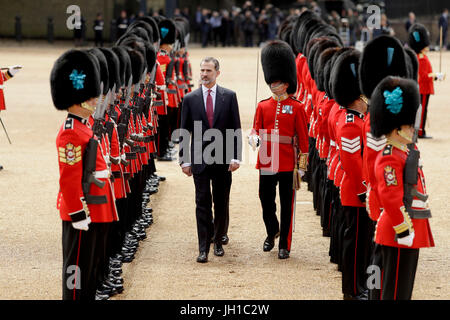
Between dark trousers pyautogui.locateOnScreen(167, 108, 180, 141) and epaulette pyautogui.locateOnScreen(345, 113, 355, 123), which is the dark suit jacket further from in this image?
dark trousers pyautogui.locateOnScreen(167, 108, 180, 141)

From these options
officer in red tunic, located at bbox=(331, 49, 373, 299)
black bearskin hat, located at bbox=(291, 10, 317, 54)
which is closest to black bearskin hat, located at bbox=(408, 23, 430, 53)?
black bearskin hat, located at bbox=(291, 10, 317, 54)

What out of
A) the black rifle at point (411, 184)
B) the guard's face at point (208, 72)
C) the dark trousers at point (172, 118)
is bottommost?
the dark trousers at point (172, 118)

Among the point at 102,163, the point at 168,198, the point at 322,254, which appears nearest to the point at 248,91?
the point at 168,198

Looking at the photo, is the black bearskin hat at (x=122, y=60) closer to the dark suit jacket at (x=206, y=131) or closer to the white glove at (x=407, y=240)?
the dark suit jacket at (x=206, y=131)

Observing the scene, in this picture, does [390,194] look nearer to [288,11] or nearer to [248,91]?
[248,91]

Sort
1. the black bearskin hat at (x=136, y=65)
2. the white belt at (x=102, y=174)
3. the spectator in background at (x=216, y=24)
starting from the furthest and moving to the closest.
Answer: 1. the spectator in background at (x=216, y=24)
2. the black bearskin hat at (x=136, y=65)
3. the white belt at (x=102, y=174)

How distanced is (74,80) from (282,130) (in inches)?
75.0

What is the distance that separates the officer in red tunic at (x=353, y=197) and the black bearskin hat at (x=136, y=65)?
7.47 feet

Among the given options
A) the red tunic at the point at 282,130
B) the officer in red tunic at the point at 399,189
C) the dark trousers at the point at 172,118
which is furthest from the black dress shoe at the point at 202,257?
the dark trousers at the point at 172,118

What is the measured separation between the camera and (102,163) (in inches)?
175

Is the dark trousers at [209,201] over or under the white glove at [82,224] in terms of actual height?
under

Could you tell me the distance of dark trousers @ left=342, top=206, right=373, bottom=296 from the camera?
4988mm

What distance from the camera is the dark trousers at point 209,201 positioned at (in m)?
5.88
